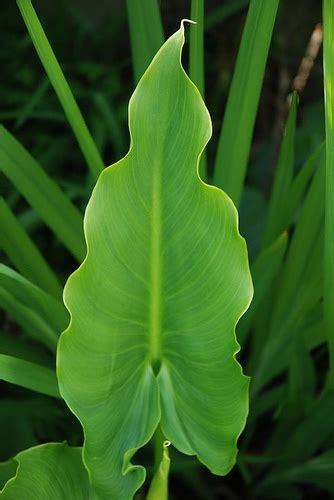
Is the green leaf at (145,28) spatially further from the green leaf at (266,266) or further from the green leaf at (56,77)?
the green leaf at (266,266)

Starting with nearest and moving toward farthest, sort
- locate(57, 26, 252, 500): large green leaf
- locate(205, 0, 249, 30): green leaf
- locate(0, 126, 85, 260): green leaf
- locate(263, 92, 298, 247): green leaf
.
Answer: locate(57, 26, 252, 500): large green leaf
locate(0, 126, 85, 260): green leaf
locate(263, 92, 298, 247): green leaf
locate(205, 0, 249, 30): green leaf

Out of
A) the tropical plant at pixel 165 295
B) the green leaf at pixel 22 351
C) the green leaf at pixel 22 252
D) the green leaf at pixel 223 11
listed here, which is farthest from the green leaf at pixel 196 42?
the green leaf at pixel 223 11

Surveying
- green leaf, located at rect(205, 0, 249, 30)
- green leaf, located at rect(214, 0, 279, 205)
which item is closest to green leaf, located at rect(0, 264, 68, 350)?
green leaf, located at rect(214, 0, 279, 205)

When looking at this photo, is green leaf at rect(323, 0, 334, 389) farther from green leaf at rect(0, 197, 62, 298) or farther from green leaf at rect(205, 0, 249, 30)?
green leaf at rect(205, 0, 249, 30)

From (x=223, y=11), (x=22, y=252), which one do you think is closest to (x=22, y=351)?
(x=22, y=252)

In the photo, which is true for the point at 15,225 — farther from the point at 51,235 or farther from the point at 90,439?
the point at 51,235

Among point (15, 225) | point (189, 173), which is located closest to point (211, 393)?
point (189, 173)

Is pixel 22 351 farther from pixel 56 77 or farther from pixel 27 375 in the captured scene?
pixel 56 77
